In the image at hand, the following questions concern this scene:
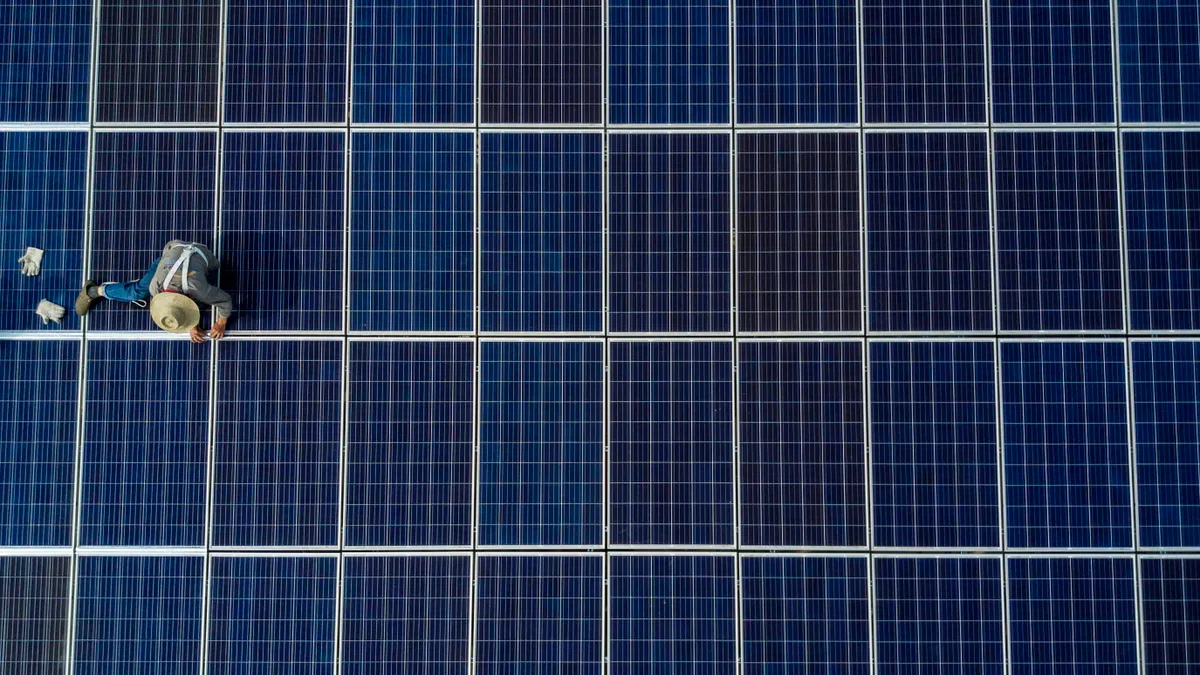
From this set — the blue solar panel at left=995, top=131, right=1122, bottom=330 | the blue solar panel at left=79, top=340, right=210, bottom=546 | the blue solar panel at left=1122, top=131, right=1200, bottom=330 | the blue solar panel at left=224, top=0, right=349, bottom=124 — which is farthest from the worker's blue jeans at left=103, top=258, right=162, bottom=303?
the blue solar panel at left=1122, top=131, right=1200, bottom=330

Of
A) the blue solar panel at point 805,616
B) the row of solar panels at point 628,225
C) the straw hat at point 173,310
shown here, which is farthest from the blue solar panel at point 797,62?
the straw hat at point 173,310

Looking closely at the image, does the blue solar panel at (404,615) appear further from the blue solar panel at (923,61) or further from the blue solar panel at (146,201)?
the blue solar panel at (923,61)

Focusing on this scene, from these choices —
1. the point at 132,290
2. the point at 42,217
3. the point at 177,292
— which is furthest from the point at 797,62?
the point at 42,217

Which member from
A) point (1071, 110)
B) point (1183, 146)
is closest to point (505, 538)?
point (1071, 110)

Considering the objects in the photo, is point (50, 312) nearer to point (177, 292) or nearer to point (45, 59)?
point (177, 292)

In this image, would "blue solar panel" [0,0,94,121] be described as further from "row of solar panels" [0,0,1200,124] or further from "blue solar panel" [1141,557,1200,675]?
"blue solar panel" [1141,557,1200,675]

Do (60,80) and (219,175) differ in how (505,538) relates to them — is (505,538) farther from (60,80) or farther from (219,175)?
(60,80)
